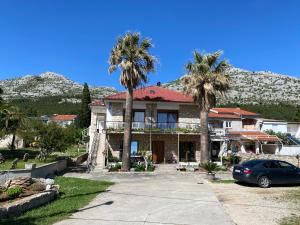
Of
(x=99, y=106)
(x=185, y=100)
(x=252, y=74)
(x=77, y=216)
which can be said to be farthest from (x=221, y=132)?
(x=252, y=74)

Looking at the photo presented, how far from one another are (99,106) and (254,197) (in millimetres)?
28073

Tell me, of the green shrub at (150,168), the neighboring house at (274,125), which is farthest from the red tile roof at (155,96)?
the neighboring house at (274,125)

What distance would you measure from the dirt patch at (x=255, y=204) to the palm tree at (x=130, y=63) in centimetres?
1080

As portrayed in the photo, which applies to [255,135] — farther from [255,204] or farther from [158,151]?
[255,204]

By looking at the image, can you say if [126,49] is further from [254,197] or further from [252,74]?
[252,74]

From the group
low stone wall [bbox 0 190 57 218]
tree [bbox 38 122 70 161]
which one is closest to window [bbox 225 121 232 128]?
tree [bbox 38 122 70 161]

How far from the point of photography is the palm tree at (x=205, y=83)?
28.5m

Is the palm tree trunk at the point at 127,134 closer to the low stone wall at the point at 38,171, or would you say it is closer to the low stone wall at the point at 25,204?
the low stone wall at the point at 38,171

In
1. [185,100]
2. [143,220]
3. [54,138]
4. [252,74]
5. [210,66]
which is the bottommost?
[143,220]

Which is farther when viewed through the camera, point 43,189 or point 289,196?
point 289,196

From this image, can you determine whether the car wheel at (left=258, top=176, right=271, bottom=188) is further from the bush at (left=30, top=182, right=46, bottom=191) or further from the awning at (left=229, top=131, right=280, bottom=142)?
the awning at (left=229, top=131, right=280, bottom=142)

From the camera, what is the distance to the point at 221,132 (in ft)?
108

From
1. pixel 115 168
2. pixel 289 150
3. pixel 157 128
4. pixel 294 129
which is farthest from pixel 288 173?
pixel 294 129

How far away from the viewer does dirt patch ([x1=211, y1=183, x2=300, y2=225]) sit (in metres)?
10.4
